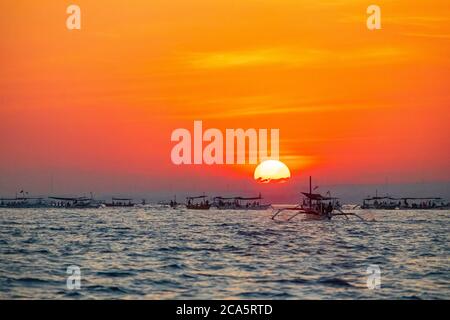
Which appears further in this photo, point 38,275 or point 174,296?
point 38,275

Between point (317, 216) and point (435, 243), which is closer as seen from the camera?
point (435, 243)

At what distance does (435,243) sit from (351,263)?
27296 mm

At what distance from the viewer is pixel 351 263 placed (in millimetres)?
52938

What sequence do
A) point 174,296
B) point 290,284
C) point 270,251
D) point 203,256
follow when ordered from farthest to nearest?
point 270,251
point 203,256
point 290,284
point 174,296

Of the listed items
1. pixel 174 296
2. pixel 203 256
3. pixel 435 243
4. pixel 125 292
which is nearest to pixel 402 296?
pixel 174 296

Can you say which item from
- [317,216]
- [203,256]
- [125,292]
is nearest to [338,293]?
[125,292]

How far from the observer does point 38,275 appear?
43875mm

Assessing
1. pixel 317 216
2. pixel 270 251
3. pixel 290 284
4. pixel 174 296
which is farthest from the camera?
pixel 317 216
